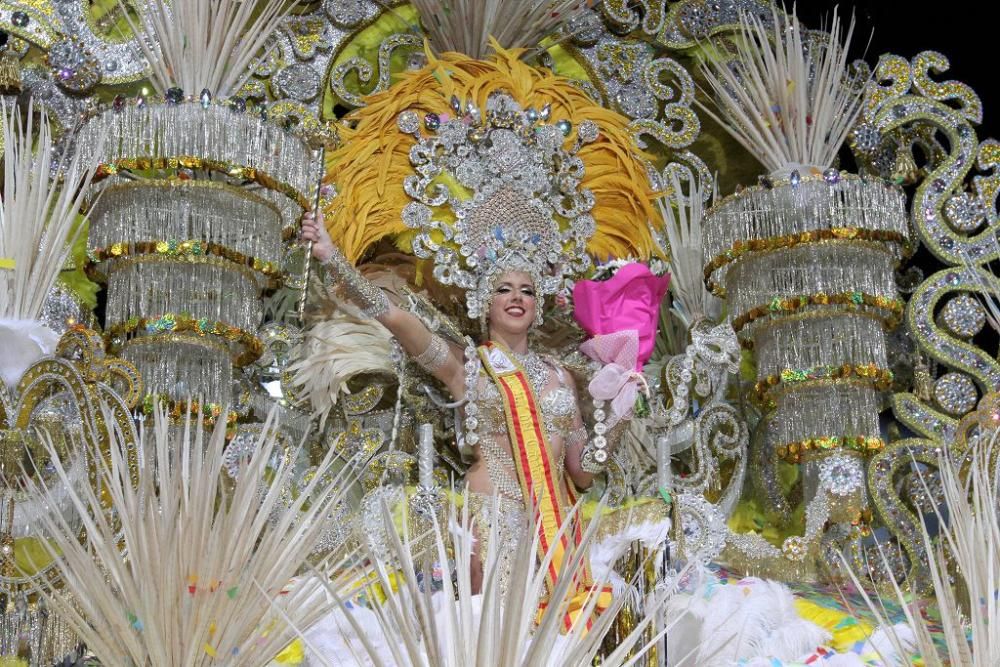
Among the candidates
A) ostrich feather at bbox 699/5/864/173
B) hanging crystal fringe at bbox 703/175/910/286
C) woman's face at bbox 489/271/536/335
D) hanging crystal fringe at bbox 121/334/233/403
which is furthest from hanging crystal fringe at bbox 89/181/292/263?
ostrich feather at bbox 699/5/864/173

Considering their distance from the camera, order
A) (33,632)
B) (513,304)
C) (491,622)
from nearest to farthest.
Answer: (491,622) < (33,632) < (513,304)

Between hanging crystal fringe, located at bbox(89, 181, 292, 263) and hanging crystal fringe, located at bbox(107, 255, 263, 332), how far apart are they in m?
0.06

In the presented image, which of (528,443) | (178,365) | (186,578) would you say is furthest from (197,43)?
(186,578)

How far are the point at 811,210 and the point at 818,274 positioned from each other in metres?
0.18

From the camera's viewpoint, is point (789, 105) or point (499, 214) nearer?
point (499, 214)

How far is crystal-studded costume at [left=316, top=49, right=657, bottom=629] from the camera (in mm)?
4453

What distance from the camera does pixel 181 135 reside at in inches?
168

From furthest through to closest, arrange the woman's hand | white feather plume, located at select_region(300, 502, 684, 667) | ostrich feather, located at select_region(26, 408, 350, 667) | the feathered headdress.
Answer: the feathered headdress
the woman's hand
ostrich feather, located at select_region(26, 408, 350, 667)
white feather plume, located at select_region(300, 502, 684, 667)

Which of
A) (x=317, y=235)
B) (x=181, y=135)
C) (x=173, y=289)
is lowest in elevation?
(x=173, y=289)

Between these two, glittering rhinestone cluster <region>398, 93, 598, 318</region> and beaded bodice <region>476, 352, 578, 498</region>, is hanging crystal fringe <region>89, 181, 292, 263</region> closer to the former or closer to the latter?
glittering rhinestone cluster <region>398, 93, 598, 318</region>

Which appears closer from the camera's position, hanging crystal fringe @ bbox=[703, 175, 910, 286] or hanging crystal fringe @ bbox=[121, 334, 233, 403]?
hanging crystal fringe @ bbox=[121, 334, 233, 403]

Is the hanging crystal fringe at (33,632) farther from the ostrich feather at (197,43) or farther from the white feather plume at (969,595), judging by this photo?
the white feather plume at (969,595)

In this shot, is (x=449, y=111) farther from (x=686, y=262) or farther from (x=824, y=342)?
(x=824, y=342)

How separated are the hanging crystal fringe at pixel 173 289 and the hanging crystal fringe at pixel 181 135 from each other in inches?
10.5
